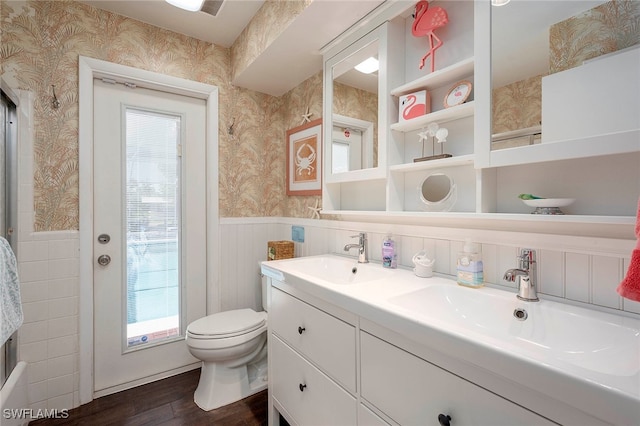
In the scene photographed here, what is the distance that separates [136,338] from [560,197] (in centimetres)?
246

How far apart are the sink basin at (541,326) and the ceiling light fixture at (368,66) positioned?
1.09 m

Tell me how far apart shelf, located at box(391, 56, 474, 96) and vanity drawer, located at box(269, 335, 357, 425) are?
4.18 ft

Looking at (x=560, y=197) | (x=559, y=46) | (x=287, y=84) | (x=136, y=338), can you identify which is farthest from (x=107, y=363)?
(x=559, y=46)

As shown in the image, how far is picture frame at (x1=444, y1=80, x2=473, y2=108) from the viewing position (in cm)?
111

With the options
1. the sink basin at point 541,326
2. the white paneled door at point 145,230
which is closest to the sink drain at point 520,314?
the sink basin at point 541,326

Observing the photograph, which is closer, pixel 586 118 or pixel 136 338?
pixel 586 118

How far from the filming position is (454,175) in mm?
1229

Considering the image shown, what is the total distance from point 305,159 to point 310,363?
1388 mm

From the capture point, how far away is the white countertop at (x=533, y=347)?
1.54ft

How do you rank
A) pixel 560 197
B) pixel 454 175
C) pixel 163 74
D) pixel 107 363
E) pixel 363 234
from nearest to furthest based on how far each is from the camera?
pixel 560 197, pixel 454 175, pixel 363 234, pixel 107 363, pixel 163 74

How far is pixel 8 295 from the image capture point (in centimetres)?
113

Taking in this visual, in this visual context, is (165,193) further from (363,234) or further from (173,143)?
(363,234)

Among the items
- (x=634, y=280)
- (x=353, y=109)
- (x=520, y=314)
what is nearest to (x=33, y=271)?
(x=353, y=109)

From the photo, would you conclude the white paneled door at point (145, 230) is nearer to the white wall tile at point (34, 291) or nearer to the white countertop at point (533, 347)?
the white wall tile at point (34, 291)
